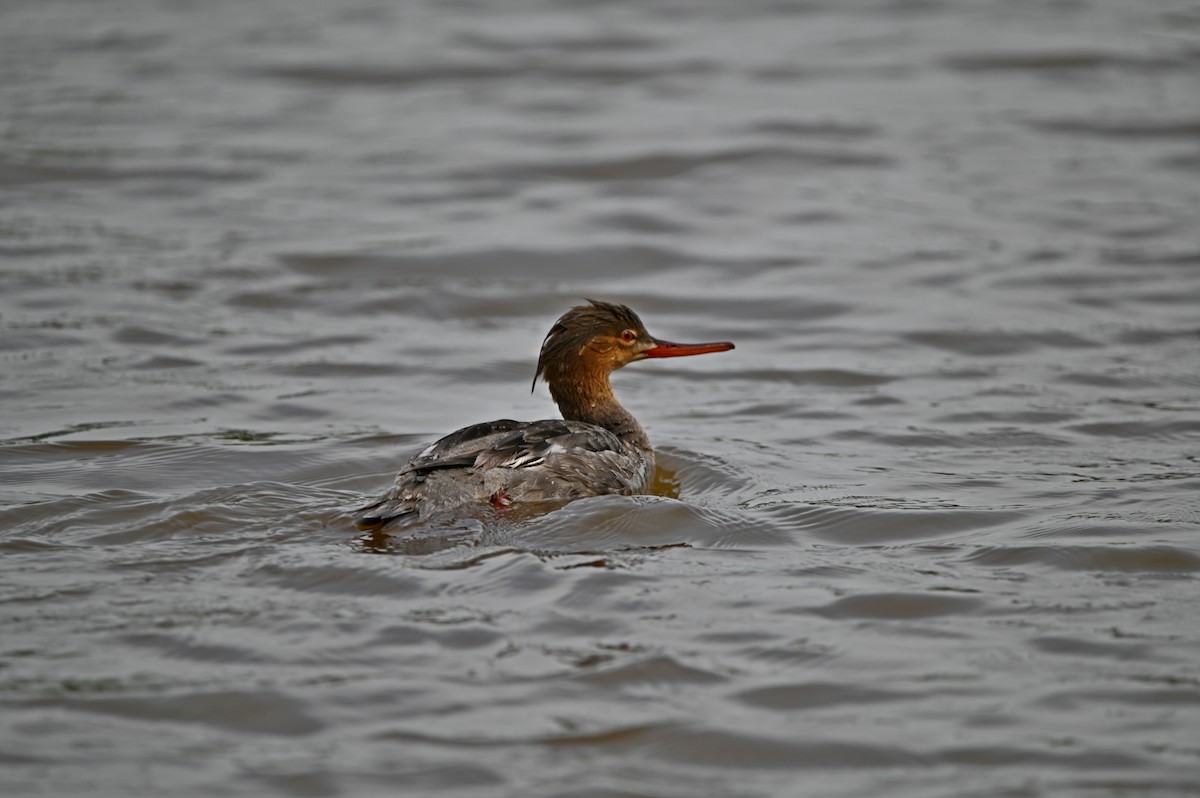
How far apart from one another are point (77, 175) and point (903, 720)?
1011cm

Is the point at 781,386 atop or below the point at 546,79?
below

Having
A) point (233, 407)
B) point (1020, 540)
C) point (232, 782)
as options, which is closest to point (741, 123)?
point (233, 407)

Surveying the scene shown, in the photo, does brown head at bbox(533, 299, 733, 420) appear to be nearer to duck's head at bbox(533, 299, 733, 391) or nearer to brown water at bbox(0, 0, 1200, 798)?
duck's head at bbox(533, 299, 733, 391)

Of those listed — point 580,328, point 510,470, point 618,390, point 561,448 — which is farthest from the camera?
point 618,390

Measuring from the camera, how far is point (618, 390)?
9.86m

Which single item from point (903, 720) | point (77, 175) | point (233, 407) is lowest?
point (903, 720)

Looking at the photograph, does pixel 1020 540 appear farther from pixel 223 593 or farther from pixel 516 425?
pixel 223 593

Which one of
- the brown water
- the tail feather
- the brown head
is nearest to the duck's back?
the tail feather

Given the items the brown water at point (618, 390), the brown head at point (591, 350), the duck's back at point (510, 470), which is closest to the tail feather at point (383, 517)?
the duck's back at point (510, 470)

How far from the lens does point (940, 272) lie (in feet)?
37.6

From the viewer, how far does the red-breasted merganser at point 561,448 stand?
22.4 feet

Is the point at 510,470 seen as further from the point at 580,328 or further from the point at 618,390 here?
the point at 618,390

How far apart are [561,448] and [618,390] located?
2458 mm

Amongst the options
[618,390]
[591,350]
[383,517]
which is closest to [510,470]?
[383,517]
